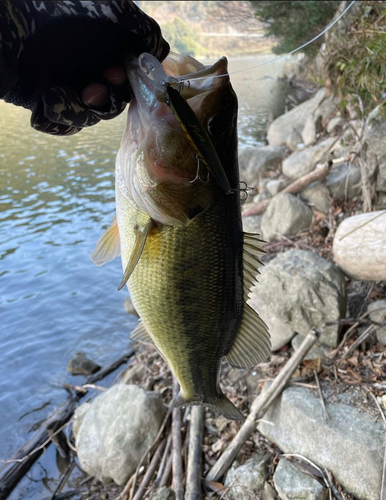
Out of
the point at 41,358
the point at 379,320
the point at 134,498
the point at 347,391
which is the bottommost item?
the point at 41,358

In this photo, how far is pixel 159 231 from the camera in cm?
182

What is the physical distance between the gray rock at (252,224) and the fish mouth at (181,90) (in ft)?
18.4

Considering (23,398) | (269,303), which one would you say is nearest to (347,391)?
(269,303)

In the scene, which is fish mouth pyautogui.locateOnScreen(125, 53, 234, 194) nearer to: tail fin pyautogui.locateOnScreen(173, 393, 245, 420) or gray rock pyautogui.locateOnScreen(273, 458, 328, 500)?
tail fin pyautogui.locateOnScreen(173, 393, 245, 420)

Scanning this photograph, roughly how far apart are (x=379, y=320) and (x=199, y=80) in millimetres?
3386

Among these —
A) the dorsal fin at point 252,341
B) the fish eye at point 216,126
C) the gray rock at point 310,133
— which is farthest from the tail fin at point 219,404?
the gray rock at point 310,133

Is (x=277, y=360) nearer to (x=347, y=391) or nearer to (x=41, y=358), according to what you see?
(x=347, y=391)

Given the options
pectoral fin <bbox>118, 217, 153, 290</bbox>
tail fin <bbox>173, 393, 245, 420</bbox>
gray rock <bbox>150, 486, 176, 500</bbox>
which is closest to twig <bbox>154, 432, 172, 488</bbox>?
gray rock <bbox>150, 486, 176, 500</bbox>

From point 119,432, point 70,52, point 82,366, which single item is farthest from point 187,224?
point 82,366

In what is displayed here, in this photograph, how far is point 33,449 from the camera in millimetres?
5074

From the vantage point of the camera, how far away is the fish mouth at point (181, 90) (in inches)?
51.4

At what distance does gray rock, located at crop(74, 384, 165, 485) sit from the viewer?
430cm

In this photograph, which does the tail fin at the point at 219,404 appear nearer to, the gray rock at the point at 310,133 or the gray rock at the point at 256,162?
the gray rock at the point at 256,162

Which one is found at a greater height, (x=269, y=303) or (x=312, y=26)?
(x=312, y=26)
